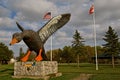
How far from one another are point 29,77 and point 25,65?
129 cm

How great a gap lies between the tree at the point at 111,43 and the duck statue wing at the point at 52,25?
3111 centimetres

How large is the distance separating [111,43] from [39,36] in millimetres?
33606

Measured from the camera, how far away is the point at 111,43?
161ft

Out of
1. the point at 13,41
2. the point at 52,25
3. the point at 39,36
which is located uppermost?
the point at 52,25

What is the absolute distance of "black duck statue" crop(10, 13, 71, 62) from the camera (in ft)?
54.9

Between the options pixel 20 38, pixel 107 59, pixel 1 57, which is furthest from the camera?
pixel 107 59

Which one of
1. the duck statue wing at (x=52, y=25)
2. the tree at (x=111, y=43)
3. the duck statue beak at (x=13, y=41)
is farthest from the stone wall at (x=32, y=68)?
the tree at (x=111, y=43)

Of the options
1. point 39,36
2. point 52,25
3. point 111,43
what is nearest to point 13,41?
point 39,36

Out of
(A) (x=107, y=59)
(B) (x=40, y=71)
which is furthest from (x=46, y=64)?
(A) (x=107, y=59)

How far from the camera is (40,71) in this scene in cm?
1783

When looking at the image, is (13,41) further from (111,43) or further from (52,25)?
(111,43)

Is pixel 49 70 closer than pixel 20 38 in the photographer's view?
No

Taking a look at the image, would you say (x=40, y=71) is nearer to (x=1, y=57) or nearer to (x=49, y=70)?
(x=49, y=70)

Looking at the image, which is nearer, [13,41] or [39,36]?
[13,41]
